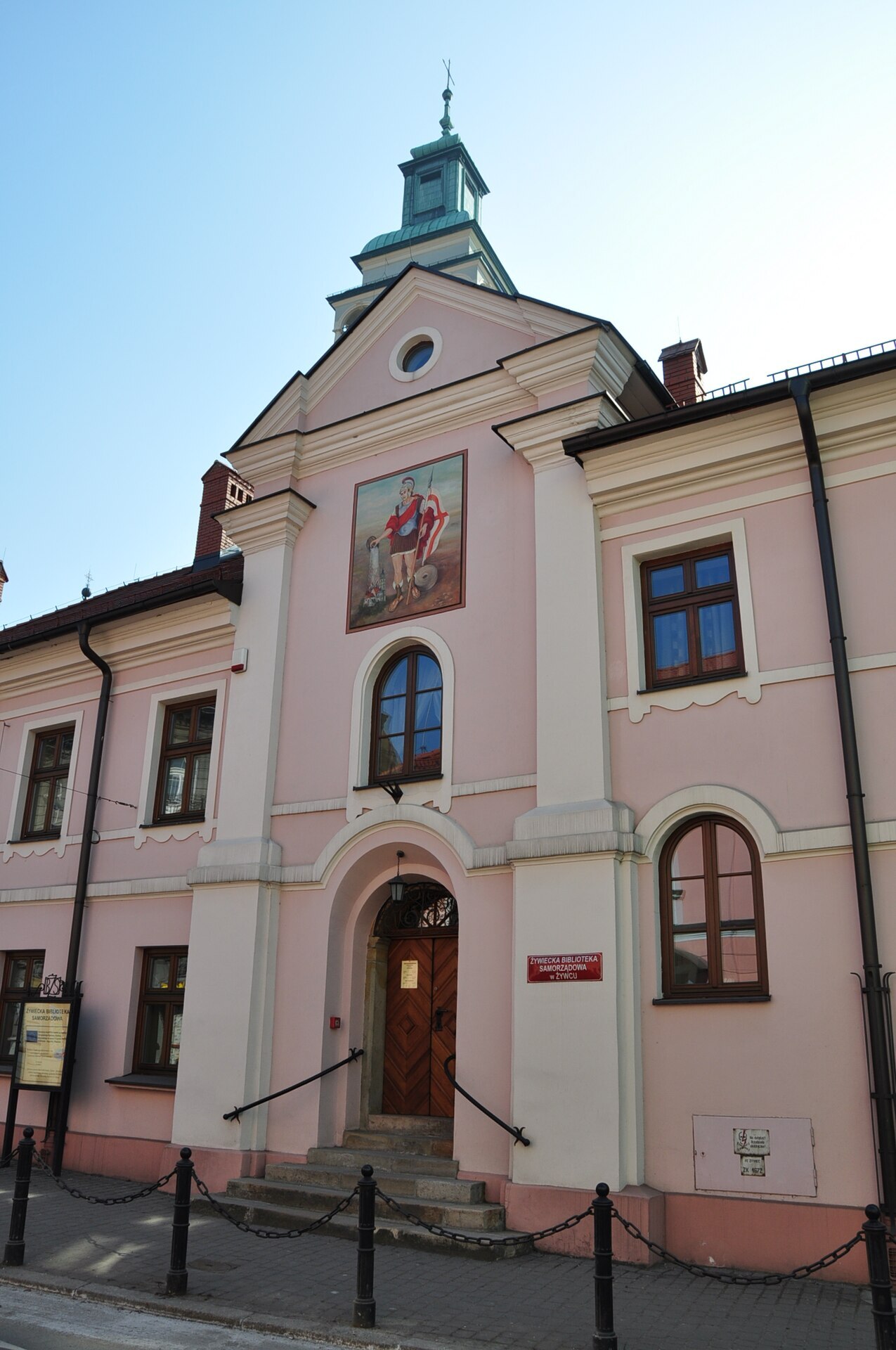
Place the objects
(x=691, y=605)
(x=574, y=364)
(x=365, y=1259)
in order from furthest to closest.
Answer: (x=574, y=364) → (x=691, y=605) → (x=365, y=1259)

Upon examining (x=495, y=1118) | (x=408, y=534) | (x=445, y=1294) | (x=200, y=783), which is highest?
(x=408, y=534)

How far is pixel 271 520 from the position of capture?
14.8 metres

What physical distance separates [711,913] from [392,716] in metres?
4.64

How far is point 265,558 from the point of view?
48.4 feet

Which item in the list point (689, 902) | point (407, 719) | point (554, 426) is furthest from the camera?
point (407, 719)

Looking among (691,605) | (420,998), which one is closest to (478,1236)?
(420,998)

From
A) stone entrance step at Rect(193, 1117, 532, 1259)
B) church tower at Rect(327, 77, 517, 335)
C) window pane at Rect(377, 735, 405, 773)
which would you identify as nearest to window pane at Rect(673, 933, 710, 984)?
stone entrance step at Rect(193, 1117, 532, 1259)

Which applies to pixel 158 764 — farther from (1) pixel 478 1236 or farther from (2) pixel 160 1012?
(1) pixel 478 1236

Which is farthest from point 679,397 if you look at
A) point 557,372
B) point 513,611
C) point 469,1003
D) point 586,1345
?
point 586,1345

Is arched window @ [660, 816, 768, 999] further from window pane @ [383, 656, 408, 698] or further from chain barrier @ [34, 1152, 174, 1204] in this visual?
chain barrier @ [34, 1152, 174, 1204]

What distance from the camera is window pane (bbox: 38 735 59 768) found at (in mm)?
17234

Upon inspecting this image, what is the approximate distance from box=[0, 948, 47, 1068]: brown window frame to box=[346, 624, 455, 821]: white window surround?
19.8 ft

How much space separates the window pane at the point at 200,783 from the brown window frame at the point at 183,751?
47mm

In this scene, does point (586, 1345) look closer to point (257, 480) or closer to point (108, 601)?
point (257, 480)
